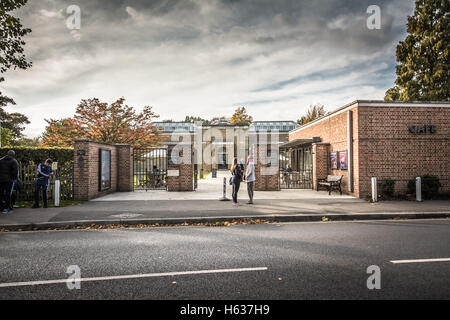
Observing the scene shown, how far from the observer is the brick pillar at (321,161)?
50.1ft

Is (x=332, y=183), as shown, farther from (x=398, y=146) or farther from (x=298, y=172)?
(x=298, y=172)

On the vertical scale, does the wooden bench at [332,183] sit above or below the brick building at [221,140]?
below

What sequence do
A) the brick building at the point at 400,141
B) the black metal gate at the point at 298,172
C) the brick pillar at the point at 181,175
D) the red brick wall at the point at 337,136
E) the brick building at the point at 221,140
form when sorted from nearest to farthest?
the brick building at the point at 400,141 → the red brick wall at the point at 337,136 → the brick pillar at the point at 181,175 → the black metal gate at the point at 298,172 → the brick building at the point at 221,140

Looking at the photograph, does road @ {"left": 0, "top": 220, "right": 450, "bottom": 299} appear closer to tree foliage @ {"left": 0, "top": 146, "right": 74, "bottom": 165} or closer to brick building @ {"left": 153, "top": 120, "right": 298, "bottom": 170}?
tree foliage @ {"left": 0, "top": 146, "right": 74, "bottom": 165}

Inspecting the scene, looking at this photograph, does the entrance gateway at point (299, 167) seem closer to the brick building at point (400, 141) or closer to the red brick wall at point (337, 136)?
the red brick wall at point (337, 136)

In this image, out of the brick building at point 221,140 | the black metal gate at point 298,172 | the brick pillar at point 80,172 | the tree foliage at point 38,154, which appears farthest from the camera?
the brick building at point 221,140

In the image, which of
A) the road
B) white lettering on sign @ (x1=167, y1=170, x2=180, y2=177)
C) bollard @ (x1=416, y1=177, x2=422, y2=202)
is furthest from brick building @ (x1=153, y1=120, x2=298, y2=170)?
the road

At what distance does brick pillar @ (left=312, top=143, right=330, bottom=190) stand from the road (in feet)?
28.4

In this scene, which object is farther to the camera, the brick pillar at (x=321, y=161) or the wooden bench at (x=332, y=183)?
the brick pillar at (x=321, y=161)

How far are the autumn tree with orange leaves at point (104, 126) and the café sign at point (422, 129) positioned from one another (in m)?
18.0

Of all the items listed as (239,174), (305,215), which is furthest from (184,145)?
(305,215)

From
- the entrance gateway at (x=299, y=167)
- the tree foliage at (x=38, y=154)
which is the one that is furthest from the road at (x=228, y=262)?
the entrance gateway at (x=299, y=167)

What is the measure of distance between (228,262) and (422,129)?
12403mm

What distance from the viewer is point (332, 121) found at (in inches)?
587
